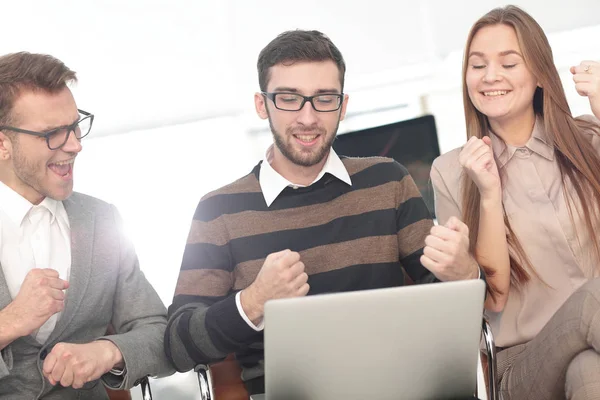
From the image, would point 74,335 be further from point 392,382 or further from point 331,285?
point 392,382

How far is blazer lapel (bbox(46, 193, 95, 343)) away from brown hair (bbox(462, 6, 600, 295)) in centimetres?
106

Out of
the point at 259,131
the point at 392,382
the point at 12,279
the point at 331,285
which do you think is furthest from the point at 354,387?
the point at 259,131

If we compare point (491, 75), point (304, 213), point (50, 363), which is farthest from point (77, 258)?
point (491, 75)

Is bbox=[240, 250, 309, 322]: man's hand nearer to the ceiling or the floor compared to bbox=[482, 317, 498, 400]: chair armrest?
nearer to the ceiling

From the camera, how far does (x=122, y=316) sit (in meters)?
2.11

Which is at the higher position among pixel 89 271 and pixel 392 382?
pixel 89 271

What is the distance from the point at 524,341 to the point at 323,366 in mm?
878

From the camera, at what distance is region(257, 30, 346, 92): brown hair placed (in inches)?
83.4

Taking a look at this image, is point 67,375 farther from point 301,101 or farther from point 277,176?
point 301,101

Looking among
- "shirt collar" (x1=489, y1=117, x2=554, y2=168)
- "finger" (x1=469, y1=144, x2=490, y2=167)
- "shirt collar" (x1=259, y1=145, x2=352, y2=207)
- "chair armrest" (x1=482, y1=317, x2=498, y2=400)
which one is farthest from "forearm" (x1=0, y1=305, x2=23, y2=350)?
"shirt collar" (x1=489, y1=117, x2=554, y2=168)

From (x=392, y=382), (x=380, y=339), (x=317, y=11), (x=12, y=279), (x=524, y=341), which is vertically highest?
(x=317, y=11)

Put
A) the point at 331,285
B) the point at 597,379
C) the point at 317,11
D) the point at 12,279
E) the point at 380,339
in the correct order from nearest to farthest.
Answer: the point at 380,339
the point at 597,379
the point at 12,279
the point at 331,285
the point at 317,11

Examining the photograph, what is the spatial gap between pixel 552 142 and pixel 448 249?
0.69 metres

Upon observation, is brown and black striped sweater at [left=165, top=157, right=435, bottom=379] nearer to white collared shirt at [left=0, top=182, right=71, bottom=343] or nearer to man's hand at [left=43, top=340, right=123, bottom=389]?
man's hand at [left=43, top=340, right=123, bottom=389]
